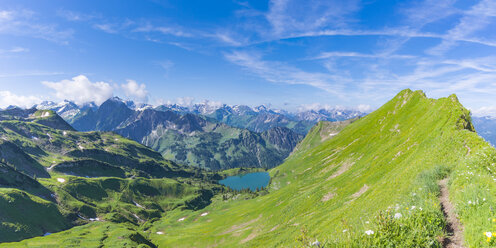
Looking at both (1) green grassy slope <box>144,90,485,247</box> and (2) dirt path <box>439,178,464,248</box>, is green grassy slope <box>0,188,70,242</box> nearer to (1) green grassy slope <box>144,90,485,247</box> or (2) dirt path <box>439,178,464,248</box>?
(1) green grassy slope <box>144,90,485,247</box>

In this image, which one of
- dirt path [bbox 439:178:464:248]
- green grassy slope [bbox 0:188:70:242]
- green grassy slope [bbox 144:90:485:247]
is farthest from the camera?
green grassy slope [bbox 0:188:70:242]

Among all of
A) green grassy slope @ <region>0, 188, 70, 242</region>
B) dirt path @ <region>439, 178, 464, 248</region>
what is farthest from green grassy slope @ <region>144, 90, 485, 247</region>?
green grassy slope @ <region>0, 188, 70, 242</region>

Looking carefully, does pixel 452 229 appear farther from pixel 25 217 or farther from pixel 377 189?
pixel 25 217

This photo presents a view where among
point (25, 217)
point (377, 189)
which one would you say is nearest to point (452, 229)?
point (377, 189)

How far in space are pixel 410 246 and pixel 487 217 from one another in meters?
3.67

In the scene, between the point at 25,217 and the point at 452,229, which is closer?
the point at 452,229

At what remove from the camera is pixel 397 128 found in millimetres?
100875

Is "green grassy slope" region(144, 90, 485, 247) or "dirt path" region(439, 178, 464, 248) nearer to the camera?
"dirt path" region(439, 178, 464, 248)

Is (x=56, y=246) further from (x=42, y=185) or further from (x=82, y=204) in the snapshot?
(x=42, y=185)

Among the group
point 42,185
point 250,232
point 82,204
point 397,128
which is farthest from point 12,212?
point 397,128

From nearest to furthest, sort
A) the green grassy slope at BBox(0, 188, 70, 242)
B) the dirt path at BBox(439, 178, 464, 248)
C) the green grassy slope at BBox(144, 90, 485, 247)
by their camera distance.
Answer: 1. the dirt path at BBox(439, 178, 464, 248)
2. the green grassy slope at BBox(144, 90, 485, 247)
3. the green grassy slope at BBox(0, 188, 70, 242)

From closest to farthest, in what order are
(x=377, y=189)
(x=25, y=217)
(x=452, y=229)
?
1. (x=452, y=229)
2. (x=377, y=189)
3. (x=25, y=217)

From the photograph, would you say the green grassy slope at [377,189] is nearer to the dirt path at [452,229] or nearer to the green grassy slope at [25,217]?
the dirt path at [452,229]

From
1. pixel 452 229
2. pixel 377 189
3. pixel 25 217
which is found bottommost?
pixel 377 189
